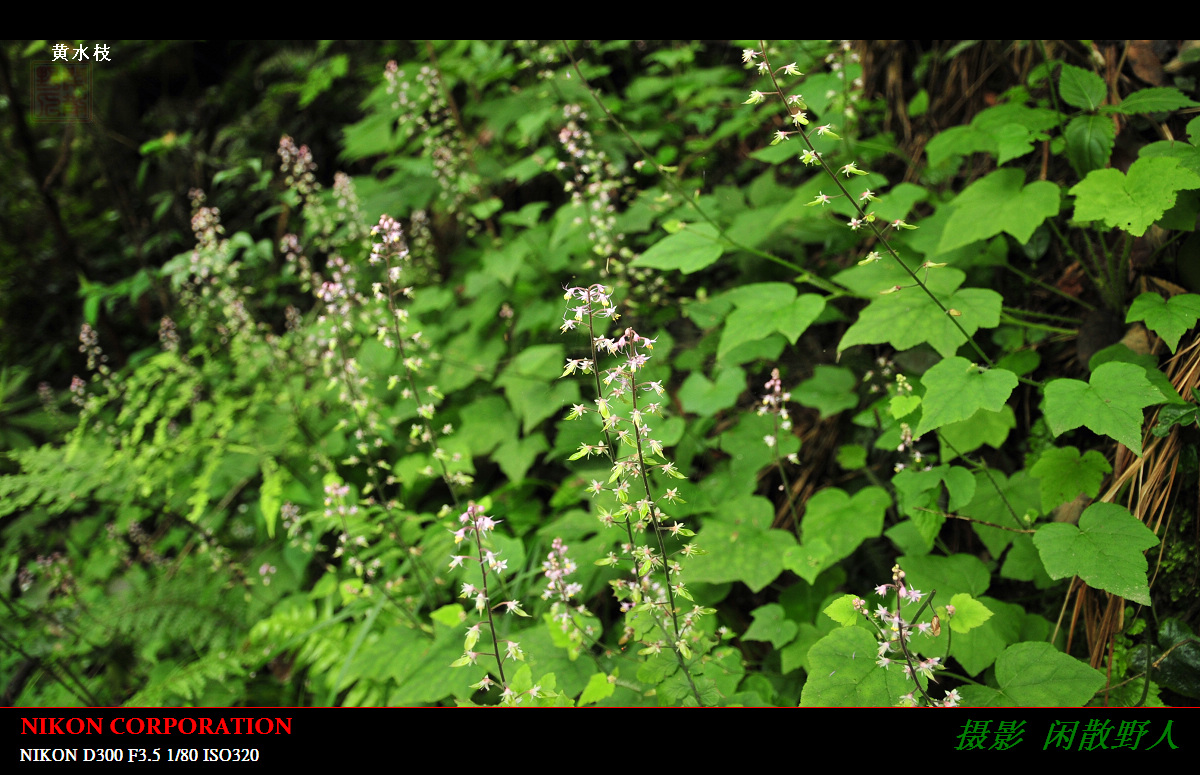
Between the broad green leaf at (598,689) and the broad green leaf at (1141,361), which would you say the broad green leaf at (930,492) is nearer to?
the broad green leaf at (1141,361)

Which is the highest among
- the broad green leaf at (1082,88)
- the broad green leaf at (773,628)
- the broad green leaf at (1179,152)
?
the broad green leaf at (1082,88)

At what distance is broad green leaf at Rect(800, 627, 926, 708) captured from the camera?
59.6 inches

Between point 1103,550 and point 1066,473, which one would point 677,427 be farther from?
point 1103,550

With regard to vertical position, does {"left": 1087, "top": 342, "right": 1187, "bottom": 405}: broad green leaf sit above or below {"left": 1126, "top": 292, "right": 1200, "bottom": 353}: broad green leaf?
below

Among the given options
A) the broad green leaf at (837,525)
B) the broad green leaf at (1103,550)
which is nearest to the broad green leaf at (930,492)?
the broad green leaf at (837,525)

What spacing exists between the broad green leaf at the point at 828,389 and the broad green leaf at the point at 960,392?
79 cm

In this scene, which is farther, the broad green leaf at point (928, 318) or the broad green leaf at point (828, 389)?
the broad green leaf at point (828, 389)

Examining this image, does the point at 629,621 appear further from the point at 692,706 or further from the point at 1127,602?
the point at 1127,602

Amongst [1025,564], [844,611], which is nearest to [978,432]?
[1025,564]

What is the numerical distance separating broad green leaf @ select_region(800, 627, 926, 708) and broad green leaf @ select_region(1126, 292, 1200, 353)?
3.91ft

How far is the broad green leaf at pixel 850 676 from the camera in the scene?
4.96 ft

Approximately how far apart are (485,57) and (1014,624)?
403 cm

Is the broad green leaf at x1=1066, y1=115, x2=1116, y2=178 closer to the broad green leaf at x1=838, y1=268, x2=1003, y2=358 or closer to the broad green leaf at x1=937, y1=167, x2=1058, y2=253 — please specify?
the broad green leaf at x1=937, y1=167, x2=1058, y2=253

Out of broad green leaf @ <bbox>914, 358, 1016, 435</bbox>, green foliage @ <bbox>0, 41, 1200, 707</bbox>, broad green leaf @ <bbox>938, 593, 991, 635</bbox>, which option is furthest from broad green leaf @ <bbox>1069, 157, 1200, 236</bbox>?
broad green leaf @ <bbox>938, 593, 991, 635</bbox>
